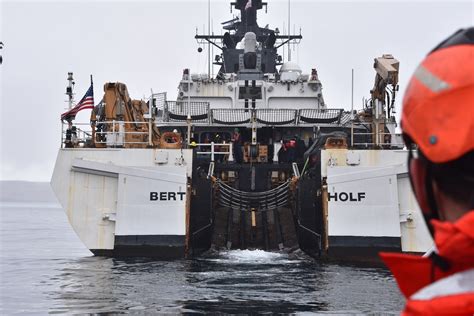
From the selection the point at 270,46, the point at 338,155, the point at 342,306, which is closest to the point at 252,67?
the point at 270,46

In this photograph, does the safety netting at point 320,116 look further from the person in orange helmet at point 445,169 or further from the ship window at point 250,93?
the person in orange helmet at point 445,169

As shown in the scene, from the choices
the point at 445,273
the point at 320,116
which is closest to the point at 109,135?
the point at 320,116

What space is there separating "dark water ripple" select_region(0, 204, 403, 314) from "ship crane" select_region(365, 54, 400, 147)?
3.62 m

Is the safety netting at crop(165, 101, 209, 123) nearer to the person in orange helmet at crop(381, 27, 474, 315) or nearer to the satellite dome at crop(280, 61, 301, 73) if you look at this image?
the satellite dome at crop(280, 61, 301, 73)

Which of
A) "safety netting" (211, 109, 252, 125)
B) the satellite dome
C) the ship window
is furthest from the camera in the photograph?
the satellite dome

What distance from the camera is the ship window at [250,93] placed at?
926 inches

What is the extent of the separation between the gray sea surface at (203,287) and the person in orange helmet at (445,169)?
7.20 m

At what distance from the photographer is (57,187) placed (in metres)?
15.3

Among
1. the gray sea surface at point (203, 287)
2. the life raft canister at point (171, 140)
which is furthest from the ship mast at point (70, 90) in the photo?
the gray sea surface at point (203, 287)

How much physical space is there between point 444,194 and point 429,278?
0.27 metres

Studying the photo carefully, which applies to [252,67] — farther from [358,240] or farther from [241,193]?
[358,240]

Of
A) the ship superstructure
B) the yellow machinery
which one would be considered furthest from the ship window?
the yellow machinery

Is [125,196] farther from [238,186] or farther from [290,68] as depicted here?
[290,68]

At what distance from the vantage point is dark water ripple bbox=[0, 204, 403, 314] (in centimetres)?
965
